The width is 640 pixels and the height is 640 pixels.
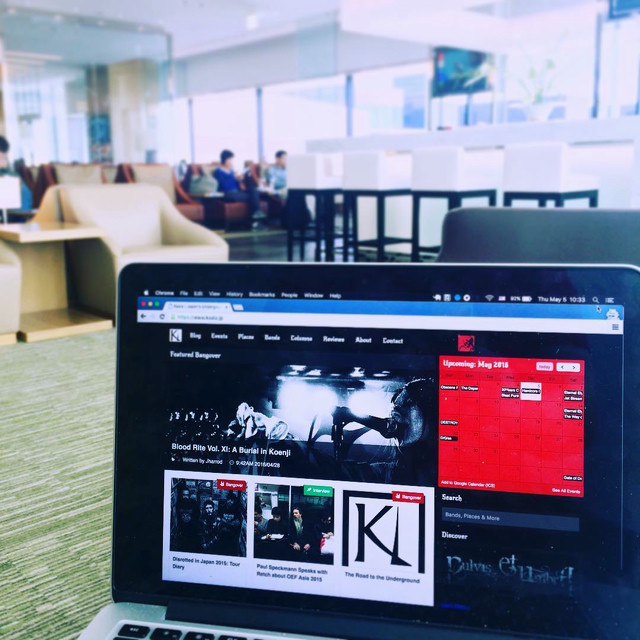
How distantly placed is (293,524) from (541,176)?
446 cm

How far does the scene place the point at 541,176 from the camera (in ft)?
15.3

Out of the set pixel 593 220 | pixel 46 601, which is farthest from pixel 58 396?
A: pixel 593 220

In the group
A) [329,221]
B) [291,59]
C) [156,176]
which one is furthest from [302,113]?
[329,221]

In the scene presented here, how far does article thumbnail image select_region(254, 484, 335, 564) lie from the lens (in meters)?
0.57

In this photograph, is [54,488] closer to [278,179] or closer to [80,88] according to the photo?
[278,179]

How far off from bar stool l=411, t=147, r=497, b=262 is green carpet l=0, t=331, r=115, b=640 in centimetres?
277

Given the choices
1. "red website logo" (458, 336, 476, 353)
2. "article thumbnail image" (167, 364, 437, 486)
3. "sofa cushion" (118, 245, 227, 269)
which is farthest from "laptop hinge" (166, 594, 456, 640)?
"sofa cushion" (118, 245, 227, 269)

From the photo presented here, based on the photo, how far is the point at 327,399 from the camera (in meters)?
0.58

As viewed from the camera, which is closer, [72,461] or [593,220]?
[593,220]

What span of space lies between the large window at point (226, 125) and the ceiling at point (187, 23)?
53.8 inches

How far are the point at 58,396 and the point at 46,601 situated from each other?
1.85 meters

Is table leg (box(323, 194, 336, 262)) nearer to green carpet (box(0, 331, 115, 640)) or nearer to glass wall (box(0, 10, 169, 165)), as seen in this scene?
green carpet (box(0, 331, 115, 640))

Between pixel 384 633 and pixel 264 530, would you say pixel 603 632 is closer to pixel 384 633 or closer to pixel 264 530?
pixel 384 633

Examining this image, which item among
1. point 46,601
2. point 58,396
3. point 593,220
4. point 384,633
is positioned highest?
point 593,220
